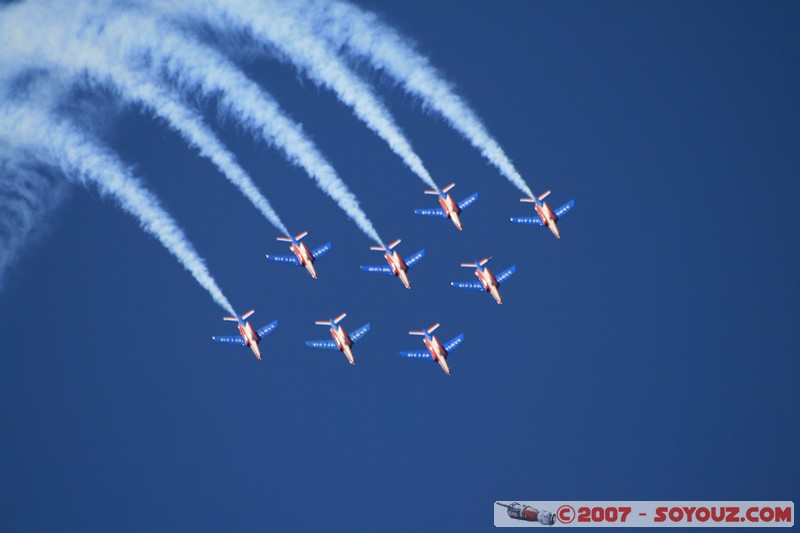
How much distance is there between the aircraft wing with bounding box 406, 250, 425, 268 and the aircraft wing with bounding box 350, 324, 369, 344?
9.43 ft

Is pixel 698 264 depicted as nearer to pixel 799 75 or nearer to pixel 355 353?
pixel 799 75

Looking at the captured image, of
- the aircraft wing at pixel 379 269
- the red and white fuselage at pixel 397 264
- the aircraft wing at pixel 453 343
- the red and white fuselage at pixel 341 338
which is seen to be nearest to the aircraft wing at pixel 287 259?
the aircraft wing at pixel 379 269

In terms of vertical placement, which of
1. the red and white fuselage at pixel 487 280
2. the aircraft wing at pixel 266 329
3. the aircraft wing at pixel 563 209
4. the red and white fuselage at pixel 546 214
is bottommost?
the aircraft wing at pixel 266 329

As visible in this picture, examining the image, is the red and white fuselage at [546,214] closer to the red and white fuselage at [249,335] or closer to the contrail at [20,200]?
the red and white fuselage at [249,335]

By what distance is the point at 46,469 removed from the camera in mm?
69375

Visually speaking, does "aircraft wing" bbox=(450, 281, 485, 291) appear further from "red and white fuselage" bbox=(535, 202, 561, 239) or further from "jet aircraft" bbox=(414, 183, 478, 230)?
"red and white fuselage" bbox=(535, 202, 561, 239)

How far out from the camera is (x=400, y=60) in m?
64.9

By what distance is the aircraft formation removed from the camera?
6688 cm

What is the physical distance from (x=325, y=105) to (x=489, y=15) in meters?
8.30

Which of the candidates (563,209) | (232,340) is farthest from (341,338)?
(563,209)

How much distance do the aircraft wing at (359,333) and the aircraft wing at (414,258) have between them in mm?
2874

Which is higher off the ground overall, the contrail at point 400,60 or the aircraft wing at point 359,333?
the contrail at point 400,60

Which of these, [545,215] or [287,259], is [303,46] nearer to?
[287,259]

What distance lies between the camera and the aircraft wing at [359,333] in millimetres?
67125
